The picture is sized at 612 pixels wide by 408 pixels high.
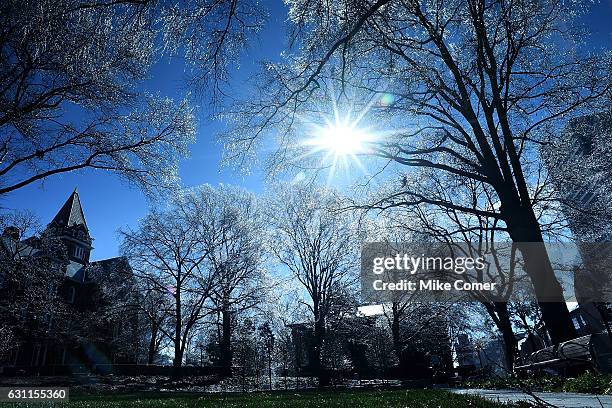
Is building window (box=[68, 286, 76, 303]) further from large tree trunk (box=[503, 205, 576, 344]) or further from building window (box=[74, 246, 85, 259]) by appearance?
large tree trunk (box=[503, 205, 576, 344])

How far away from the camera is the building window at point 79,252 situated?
4367 cm

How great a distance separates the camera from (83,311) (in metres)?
34.6

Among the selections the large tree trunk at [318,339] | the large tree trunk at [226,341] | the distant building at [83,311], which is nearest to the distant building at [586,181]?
the large tree trunk at [318,339]

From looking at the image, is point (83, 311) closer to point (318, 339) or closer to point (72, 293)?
point (72, 293)

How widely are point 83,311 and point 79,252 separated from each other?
Answer: 1228 cm

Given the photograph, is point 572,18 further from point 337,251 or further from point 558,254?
point 337,251

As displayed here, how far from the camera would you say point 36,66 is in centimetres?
697

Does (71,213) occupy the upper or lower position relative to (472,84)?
upper

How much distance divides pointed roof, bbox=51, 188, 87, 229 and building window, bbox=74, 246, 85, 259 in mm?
2810

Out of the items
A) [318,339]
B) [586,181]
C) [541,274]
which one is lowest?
[541,274]

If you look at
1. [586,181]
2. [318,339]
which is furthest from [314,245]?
[586,181]

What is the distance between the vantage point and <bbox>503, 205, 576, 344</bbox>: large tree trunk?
7172 mm

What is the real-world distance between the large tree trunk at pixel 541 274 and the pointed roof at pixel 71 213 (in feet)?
149

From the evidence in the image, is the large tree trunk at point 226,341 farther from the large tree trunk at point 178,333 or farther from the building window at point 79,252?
the building window at point 79,252
